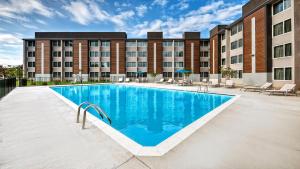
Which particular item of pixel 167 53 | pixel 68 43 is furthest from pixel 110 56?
pixel 167 53

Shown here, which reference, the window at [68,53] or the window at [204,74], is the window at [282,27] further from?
the window at [68,53]

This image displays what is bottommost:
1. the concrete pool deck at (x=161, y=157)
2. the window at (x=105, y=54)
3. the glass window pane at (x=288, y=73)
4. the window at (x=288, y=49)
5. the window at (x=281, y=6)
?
the concrete pool deck at (x=161, y=157)

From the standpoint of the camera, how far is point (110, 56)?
39.8 meters

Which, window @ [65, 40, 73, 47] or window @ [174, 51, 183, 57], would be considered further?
window @ [174, 51, 183, 57]

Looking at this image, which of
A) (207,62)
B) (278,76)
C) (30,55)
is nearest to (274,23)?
(278,76)

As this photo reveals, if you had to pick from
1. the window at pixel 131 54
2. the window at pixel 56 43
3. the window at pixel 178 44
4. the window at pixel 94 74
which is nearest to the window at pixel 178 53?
the window at pixel 178 44

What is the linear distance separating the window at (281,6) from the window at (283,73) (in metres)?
7.88

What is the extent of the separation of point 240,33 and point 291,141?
28.3 meters

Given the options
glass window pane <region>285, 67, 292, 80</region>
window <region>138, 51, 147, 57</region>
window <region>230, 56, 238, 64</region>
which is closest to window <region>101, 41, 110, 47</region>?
window <region>138, 51, 147, 57</region>

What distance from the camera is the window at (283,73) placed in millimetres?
17500

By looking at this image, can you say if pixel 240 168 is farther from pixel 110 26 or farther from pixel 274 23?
pixel 110 26

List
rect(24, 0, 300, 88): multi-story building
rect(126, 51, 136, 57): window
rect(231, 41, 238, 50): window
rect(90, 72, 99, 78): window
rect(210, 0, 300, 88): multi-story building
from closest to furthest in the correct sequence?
rect(210, 0, 300, 88): multi-story building, rect(231, 41, 238, 50): window, rect(24, 0, 300, 88): multi-story building, rect(90, 72, 99, 78): window, rect(126, 51, 136, 57): window

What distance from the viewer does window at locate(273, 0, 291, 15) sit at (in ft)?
58.8

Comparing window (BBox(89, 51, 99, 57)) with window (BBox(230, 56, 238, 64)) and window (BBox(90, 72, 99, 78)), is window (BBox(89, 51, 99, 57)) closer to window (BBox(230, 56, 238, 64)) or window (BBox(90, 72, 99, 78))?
window (BBox(90, 72, 99, 78))
